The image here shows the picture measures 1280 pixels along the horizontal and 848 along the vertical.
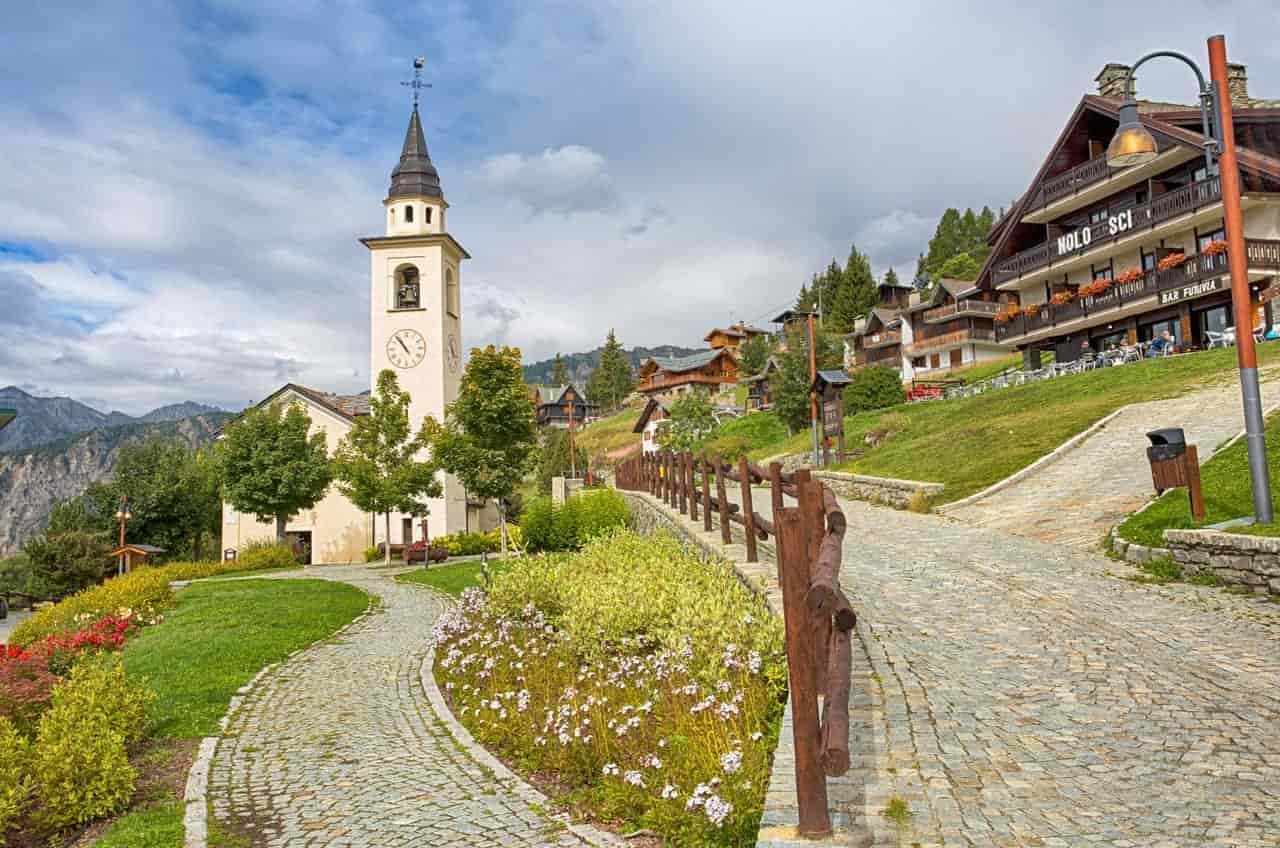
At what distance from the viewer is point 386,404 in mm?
28156

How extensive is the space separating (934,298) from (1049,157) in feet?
72.5

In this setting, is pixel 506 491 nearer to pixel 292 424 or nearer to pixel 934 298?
pixel 292 424

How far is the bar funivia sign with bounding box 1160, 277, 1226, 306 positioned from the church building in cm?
2861

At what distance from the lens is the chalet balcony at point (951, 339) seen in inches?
2029

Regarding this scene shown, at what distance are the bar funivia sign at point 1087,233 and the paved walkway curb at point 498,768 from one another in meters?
30.7

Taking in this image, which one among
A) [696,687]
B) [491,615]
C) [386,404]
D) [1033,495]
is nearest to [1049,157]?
[1033,495]

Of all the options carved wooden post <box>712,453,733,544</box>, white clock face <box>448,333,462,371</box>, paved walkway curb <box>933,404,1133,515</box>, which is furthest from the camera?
white clock face <box>448,333,462,371</box>

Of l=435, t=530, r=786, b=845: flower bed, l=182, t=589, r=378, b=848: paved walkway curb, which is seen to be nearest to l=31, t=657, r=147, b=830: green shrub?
l=182, t=589, r=378, b=848: paved walkway curb

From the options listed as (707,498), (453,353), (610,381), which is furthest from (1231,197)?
(610,381)

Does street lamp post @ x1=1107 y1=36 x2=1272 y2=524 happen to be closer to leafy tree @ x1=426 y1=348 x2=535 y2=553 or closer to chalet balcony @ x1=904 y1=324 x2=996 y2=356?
leafy tree @ x1=426 y1=348 x2=535 y2=553

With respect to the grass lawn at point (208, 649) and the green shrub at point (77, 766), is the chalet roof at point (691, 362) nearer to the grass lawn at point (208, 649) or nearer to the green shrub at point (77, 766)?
the grass lawn at point (208, 649)

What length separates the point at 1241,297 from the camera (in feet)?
29.4

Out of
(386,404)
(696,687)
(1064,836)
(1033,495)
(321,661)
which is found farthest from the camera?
(386,404)

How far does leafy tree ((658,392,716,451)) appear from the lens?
166 ft
